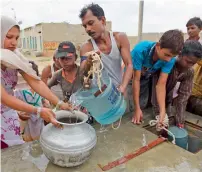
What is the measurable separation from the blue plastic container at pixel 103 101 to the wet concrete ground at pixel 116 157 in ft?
0.89

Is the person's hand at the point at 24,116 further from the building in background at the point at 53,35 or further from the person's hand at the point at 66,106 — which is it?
the building in background at the point at 53,35

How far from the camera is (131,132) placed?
2293 millimetres

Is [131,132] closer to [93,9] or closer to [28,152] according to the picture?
[28,152]

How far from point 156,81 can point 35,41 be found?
13.1m

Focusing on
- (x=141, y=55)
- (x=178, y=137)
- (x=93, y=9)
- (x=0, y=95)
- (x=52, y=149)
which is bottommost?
(x=178, y=137)

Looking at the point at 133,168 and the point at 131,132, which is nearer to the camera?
the point at 133,168

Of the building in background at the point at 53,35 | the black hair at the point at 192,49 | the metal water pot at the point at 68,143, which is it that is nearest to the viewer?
the metal water pot at the point at 68,143

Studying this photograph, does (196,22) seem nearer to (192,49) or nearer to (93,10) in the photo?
(192,49)

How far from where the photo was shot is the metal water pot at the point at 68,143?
1458 millimetres

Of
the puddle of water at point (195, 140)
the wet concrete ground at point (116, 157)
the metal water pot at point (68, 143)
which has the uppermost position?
the metal water pot at point (68, 143)

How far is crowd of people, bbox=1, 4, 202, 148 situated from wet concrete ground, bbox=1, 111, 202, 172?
0.22 metres

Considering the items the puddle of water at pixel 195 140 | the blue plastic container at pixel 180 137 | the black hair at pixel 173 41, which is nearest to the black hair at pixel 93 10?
the black hair at pixel 173 41

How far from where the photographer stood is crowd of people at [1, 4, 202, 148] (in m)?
1.92

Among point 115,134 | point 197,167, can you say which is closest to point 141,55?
point 115,134
